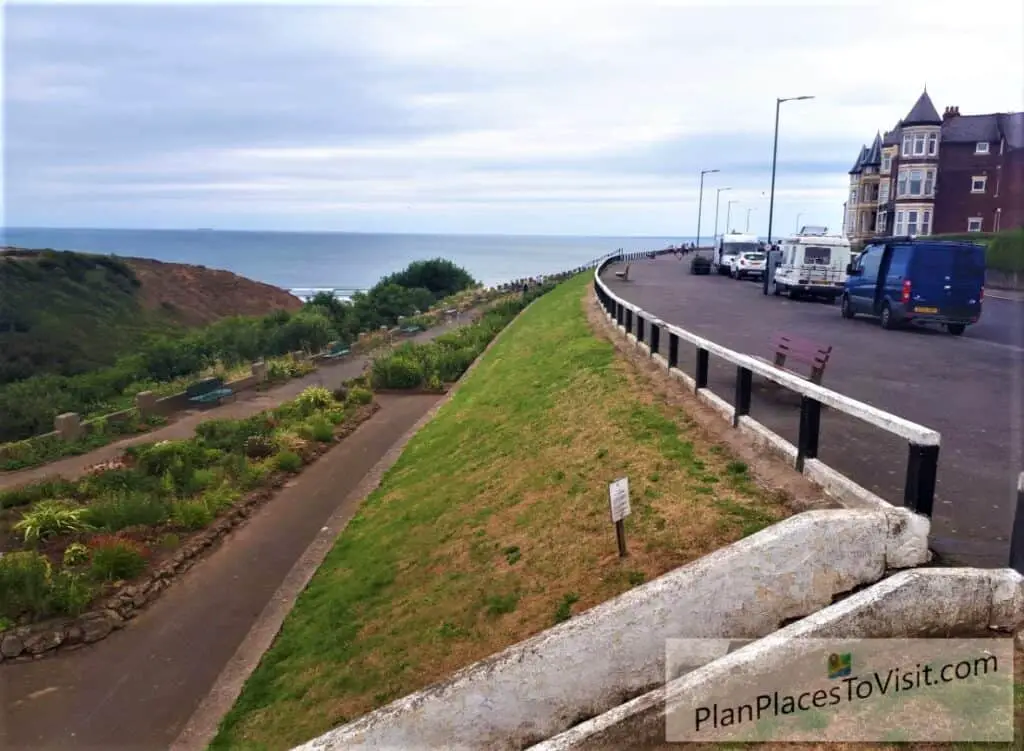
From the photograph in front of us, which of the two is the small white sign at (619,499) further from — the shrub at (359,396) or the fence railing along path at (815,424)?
the shrub at (359,396)

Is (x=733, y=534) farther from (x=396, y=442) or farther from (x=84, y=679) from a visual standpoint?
(x=396, y=442)

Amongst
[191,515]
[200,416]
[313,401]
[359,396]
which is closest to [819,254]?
[359,396]

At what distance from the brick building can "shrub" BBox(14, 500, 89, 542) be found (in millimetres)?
60207

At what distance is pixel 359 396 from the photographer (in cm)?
2219

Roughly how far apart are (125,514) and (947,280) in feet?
60.2

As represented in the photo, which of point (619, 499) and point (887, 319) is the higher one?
point (887, 319)

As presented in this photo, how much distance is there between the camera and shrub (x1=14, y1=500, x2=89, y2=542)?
12133mm

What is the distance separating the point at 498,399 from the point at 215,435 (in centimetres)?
673

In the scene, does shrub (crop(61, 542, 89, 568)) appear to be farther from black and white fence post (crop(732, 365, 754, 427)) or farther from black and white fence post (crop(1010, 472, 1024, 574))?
black and white fence post (crop(1010, 472, 1024, 574))

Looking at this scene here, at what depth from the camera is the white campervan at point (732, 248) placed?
46.2m

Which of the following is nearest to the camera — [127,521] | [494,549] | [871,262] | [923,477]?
[923,477]

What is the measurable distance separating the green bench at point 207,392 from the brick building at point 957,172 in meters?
52.8

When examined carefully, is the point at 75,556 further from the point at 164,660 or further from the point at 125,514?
the point at 164,660

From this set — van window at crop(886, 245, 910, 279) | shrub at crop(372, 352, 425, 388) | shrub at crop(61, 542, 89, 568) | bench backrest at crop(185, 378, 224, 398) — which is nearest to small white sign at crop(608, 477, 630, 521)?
shrub at crop(61, 542, 89, 568)
